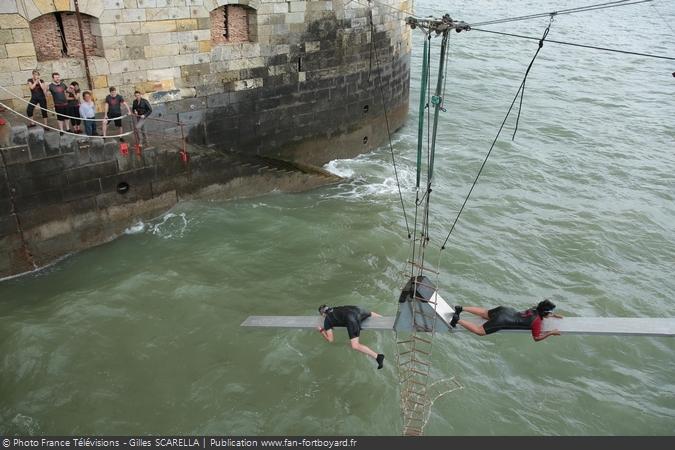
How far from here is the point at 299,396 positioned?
8.28 m

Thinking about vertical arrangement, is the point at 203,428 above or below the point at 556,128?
below

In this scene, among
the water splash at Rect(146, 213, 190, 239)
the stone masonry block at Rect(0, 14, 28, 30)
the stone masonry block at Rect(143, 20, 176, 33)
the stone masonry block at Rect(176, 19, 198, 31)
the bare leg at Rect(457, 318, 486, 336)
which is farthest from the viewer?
the water splash at Rect(146, 213, 190, 239)

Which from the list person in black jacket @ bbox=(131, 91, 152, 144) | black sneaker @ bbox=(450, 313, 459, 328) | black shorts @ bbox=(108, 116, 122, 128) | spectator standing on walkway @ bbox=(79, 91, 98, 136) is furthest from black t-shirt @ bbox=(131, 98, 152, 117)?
black sneaker @ bbox=(450, 313, 459, 328)

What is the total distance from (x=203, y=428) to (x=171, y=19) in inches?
329

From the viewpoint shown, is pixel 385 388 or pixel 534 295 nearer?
pixel 385 388

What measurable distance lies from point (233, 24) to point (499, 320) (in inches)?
371

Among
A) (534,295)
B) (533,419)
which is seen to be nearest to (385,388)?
(533,419)

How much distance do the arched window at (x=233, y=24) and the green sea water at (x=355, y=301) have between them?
3845mm

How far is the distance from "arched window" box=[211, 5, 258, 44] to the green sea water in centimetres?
385

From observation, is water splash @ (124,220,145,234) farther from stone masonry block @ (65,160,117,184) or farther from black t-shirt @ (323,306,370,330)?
black t-shirt @ (323,306,370,330)

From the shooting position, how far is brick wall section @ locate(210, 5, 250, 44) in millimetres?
12609

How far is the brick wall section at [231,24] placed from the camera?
12.6m

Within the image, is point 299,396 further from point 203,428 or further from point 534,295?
point 534,295

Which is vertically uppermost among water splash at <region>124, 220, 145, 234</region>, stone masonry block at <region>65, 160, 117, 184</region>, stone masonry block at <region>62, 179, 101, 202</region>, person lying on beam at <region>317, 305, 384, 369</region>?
stone masonry block at <region>65, 160, 117, 184</region>
